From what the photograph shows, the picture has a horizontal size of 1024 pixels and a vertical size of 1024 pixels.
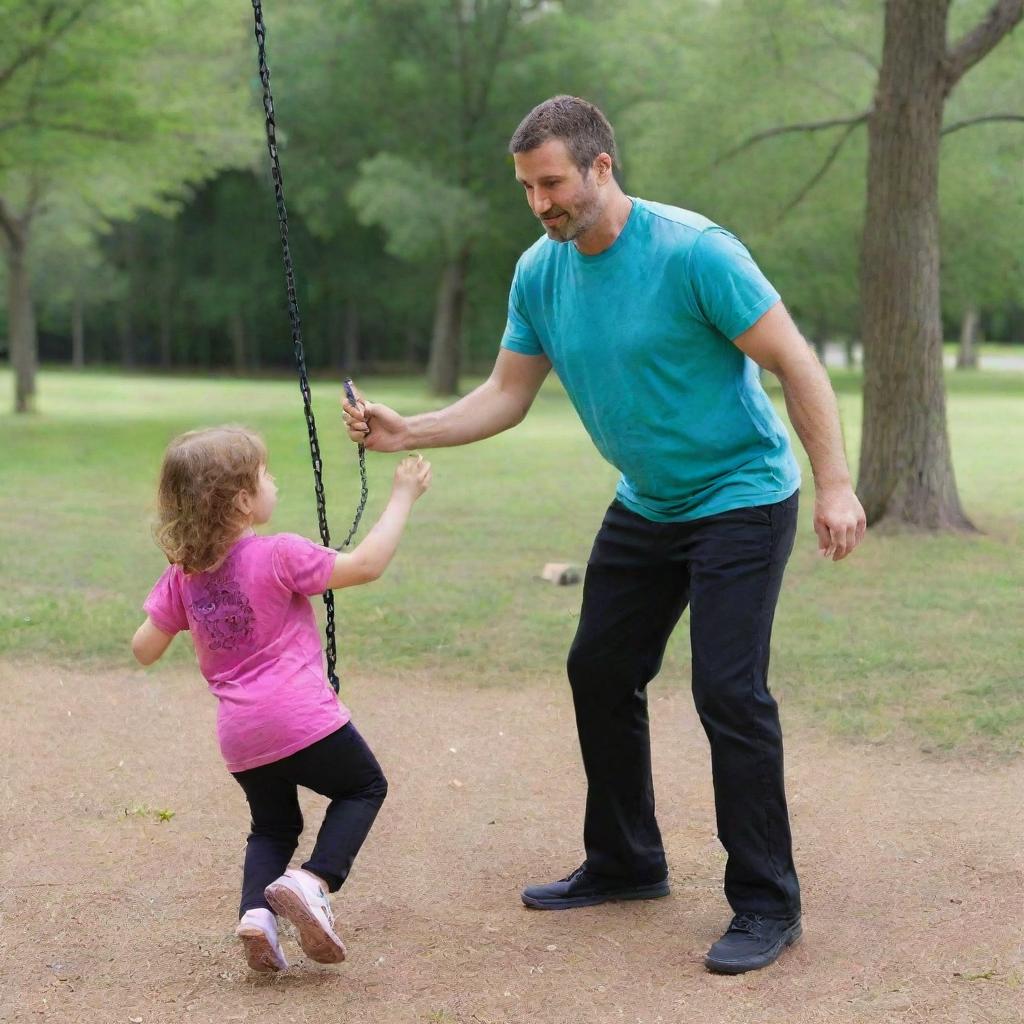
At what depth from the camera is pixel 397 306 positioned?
47.1 meters

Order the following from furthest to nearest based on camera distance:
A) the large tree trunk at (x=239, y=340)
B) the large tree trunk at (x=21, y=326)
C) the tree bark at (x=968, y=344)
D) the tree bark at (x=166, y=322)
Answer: the tree bark at (x=166, y=322)
the large tree trunk at (x=239, y=340)
the tree bark at (x=968, y=344)
the large tree trunk at (x=21, y=326)

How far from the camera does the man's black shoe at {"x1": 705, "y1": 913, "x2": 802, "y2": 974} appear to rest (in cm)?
343

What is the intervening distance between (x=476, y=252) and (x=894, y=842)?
101ft

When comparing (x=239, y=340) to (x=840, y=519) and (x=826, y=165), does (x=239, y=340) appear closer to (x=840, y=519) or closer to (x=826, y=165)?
(x=826, y=165)

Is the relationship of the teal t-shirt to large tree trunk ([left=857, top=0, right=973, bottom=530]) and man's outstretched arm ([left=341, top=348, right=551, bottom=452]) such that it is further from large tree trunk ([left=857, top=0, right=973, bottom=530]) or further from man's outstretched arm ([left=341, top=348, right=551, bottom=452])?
large tree trunk ([left=857, top=0, right=973, bottom=530])

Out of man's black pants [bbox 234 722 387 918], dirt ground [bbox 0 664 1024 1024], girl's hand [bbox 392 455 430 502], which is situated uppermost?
girl's hand [bbox 392 455 430 502]

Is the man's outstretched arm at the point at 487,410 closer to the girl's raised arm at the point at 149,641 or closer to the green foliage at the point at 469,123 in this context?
the girl's raised arm at the point at 149,641

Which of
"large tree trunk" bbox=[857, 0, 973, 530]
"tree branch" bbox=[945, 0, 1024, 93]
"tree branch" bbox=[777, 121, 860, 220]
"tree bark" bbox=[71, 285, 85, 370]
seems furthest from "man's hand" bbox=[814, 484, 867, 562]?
"tree bark" bbox=[71, 285, 85, 370]

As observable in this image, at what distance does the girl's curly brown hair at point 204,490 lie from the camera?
3.22 meters

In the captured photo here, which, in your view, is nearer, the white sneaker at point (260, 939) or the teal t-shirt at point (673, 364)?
the white sneaker at point (260, 939)

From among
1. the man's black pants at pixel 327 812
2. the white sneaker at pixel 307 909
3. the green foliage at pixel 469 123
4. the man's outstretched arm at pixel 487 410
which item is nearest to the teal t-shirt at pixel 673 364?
the man's outstretched arm at pixel 487 410

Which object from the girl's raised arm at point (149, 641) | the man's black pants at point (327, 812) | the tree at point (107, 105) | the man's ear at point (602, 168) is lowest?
the man's black pants at point (327, 812)

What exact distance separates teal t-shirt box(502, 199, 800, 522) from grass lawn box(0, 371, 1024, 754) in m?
2.45

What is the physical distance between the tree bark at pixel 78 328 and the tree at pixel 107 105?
2460cm
